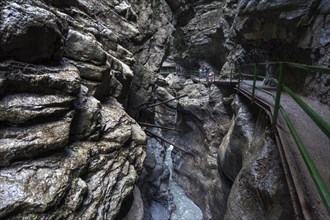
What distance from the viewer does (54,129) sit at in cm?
400

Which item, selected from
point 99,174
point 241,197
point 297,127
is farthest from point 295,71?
point 99,174

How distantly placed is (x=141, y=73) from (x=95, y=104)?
7.03 m

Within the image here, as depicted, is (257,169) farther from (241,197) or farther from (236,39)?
(236,39)

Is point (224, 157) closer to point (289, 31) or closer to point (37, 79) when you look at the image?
point (289, 31)

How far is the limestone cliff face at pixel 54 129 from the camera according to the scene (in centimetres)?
336

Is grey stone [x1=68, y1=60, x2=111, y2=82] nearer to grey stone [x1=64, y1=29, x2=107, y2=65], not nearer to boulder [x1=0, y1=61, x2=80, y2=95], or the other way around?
grey stone [x1=64, y1=29, x2=107, y2=65]

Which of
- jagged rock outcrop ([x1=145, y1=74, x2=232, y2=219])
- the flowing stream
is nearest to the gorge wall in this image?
jagged rock outcrop ([x1=145, y1=74, x2=232, y2=219])

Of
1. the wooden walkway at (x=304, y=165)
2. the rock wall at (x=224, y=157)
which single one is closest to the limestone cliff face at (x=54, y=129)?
the rock wall at (x=224, y=157)

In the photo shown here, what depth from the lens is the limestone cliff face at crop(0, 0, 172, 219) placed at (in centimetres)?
336

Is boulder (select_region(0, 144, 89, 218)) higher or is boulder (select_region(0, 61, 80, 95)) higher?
boulder (select_region(0, 61, 80, 95))

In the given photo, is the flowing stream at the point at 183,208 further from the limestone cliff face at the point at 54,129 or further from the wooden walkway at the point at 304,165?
the wooden walkway at the point at 304,165

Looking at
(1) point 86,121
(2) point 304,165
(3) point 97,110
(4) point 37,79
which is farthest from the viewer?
(3) point 97,110

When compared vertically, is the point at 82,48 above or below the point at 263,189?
above

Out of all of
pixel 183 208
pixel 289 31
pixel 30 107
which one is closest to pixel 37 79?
pixel 30 107
